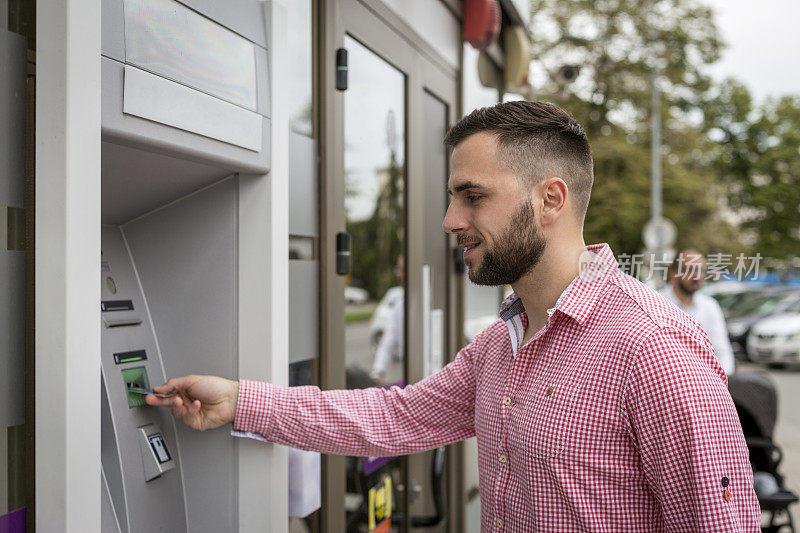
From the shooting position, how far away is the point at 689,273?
4719mm

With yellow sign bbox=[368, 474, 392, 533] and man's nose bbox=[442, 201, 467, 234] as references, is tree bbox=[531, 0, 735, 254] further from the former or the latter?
man's nose bbox=[442, 201, 467, 234]

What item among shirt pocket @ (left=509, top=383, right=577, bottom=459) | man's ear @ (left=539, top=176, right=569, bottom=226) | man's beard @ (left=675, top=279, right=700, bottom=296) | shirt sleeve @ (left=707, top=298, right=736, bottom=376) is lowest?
shirt sleeve @ (left=707, top=298, right=736, bottom=376)

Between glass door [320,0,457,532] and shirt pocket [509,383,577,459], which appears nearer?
shirt pocket [509,383,577,459]

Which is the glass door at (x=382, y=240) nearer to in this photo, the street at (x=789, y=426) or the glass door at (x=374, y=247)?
the glass door at (x=374, y=247)

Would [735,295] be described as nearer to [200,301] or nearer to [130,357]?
[200,301]

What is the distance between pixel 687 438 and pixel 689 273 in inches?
139

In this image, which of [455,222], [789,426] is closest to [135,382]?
[455,222]

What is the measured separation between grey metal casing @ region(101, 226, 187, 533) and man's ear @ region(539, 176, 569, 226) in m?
0.98

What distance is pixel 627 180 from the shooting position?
16594 mm

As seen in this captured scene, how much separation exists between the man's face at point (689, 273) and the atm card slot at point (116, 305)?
3216 mm

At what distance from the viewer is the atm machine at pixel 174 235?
1.49 m

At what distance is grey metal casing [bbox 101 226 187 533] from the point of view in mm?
1703

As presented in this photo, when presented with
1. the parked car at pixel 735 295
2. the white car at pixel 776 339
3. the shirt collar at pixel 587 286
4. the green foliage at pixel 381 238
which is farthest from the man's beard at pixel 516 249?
the white car at pixel 776 339

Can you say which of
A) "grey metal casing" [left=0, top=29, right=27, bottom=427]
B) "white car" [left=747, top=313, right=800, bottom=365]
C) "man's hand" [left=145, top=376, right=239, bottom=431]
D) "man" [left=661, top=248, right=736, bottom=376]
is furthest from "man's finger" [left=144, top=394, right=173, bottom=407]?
"white car" [left=747, top=313, right=800, bottom=365]
